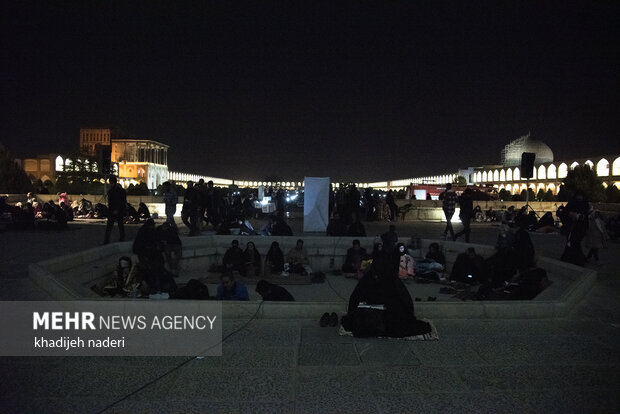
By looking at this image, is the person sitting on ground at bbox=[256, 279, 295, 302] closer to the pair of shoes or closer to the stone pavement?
the stone pavement

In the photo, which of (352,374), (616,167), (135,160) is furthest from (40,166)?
(352,374)

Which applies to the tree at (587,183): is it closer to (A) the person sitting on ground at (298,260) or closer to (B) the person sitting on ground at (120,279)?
(A) the person sitting on ground at (298,260)

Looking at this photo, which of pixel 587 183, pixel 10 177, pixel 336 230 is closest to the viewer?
pixel 336 230

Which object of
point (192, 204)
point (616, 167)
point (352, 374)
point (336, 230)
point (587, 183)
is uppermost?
point (616, 167)

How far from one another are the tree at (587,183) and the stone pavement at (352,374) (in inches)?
1300

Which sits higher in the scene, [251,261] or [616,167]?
[616,167]

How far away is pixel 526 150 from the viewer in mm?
73188

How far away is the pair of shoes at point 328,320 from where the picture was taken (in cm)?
539

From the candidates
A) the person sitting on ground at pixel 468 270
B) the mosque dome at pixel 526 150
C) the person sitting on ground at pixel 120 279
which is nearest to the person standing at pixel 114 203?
the person sitting on ground at pixel 120 279

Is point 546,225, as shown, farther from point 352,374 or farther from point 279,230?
point 352,374

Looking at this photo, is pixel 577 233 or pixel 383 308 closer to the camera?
pixel 383 308

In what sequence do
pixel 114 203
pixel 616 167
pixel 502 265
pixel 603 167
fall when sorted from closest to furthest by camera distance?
pixel 502 265, pixel 114 203, pixel 616 167, pixel 603 167

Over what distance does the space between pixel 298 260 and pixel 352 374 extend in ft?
23.8

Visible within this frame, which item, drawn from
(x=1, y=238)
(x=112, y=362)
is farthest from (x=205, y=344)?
(x=1, y=238)
